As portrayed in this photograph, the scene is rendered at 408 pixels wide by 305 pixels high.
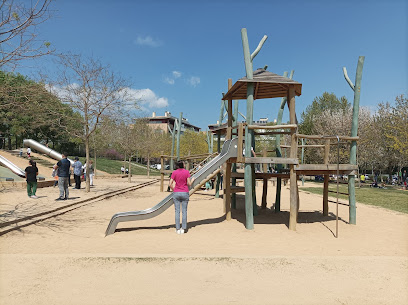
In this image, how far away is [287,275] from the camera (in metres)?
4.29

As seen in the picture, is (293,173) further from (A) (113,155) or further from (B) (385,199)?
(A) (113,155)

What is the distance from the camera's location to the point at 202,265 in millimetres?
4660

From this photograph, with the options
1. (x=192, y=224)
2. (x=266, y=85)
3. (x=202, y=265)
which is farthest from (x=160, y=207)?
(x=266, y=85)

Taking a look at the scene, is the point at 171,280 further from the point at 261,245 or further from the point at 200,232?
the point at 200,232

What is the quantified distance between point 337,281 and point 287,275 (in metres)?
0.69

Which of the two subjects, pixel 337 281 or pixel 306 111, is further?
pixel 306 111

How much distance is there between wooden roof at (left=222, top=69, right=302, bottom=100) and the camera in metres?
8.04

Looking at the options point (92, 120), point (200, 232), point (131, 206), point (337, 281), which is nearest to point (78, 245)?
point (200, 232)

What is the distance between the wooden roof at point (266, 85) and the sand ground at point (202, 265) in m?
4.08

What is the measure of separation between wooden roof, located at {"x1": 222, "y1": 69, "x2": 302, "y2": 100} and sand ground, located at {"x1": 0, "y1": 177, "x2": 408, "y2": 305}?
408cm

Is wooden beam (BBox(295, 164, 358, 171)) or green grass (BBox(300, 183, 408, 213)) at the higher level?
wooden beam (BBox(295, 164, 358, 171))

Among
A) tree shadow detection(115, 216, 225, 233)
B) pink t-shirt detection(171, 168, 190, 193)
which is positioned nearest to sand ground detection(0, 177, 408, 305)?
tree shadow detection(115, 216, 225, 233)

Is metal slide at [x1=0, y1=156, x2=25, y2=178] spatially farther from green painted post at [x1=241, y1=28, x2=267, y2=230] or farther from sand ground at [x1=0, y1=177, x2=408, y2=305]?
green painted post at [x1=241, y1=28, x2=267, y2=230]

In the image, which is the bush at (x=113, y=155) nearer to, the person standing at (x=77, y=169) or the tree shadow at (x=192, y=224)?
the person standing at (x=77, y=169)
